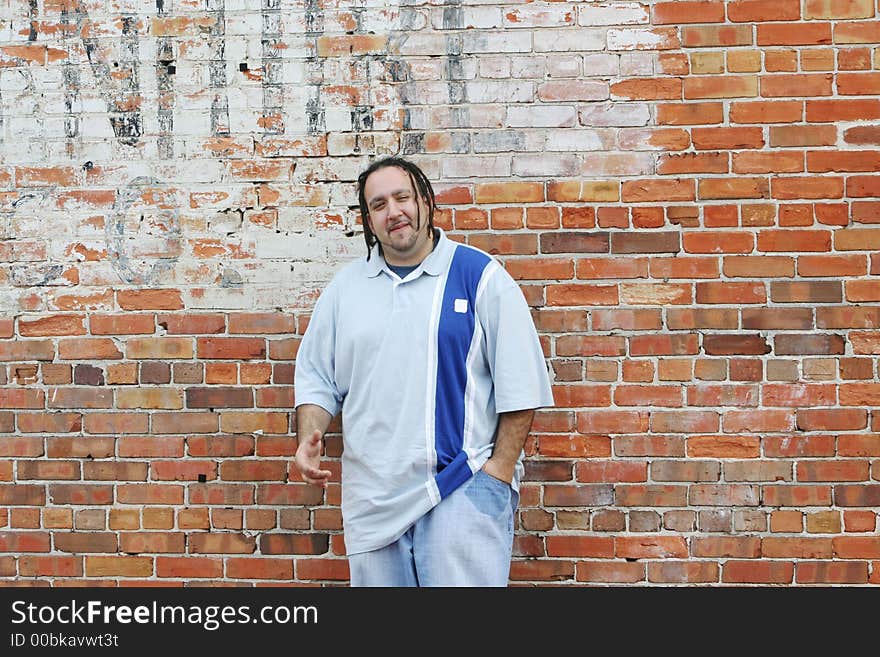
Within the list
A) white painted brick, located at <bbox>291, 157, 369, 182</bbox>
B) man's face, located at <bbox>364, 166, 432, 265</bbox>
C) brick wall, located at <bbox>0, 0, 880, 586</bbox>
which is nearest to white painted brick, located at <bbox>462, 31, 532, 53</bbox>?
brick wall, located at <bbox>0, 0, 880, 586</bbox>

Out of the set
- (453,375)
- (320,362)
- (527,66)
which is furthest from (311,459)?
(527,66)

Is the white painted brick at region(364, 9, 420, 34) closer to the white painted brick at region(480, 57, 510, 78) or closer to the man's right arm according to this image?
the white painted brick at region(480, 57, 510, 78)

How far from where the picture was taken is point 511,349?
2.98 meters

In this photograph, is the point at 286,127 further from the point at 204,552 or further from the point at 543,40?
the point at 204,552

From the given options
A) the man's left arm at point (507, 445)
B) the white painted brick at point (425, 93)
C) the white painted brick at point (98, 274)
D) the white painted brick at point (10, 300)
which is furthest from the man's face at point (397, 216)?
the white painted brick at point (10, 300)

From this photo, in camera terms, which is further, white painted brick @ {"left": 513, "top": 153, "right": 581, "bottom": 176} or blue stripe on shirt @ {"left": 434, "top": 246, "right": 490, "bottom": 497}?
white painted brick @ {"left": 513, "top": 153, "right": 581, "bottom": 176}

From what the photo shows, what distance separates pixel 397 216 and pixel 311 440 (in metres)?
0.78

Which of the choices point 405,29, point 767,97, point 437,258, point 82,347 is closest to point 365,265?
point 437,258

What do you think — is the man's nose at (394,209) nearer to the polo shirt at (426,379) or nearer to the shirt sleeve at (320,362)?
the polo shirt at (426,379)

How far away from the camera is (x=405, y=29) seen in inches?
139

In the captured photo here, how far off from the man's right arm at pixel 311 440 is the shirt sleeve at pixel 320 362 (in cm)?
3

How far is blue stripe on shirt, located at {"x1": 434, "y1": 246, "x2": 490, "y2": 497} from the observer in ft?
9.68

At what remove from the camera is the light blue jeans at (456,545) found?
293cm

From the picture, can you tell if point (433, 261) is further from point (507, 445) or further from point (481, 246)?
point (507, 445)
